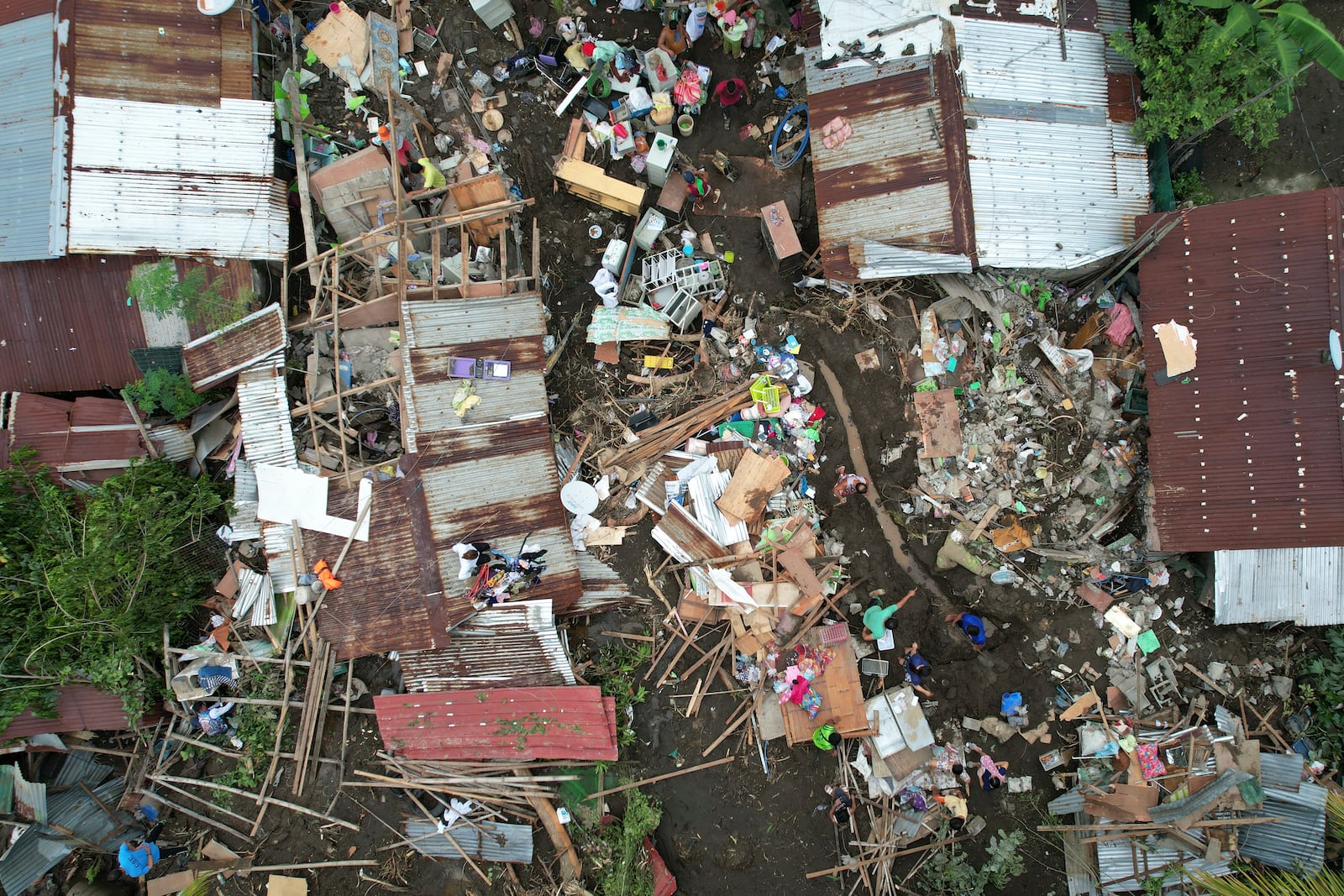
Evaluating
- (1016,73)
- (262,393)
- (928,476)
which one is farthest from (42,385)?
(1016,73)

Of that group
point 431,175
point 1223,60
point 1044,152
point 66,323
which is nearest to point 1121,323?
point 1044,152

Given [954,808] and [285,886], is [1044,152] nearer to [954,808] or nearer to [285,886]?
[954,808]

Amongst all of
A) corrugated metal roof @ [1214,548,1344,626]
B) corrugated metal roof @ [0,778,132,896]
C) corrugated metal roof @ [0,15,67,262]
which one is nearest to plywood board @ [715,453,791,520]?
corrugated metal roof @ [1214,548,1344,626]

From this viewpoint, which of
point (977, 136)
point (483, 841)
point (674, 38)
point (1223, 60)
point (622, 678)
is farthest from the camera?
point (674, 38)

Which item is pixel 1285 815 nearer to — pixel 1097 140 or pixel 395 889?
pixel 1097 140

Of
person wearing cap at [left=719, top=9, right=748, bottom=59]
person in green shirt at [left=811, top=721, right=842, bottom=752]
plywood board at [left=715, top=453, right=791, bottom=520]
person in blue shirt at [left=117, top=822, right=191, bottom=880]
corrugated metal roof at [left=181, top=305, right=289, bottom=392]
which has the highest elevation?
person wearing cap at [left=719, top=9, right=748, bottom=59]

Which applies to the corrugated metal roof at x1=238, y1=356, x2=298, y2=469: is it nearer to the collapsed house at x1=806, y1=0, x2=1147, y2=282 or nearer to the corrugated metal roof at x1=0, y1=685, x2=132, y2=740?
the corrugated metal roof at x1=0, y1=685, x2=132, y2=740

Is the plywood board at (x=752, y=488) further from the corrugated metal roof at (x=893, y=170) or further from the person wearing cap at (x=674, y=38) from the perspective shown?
the person wearing cap at (x=674, y=38)
